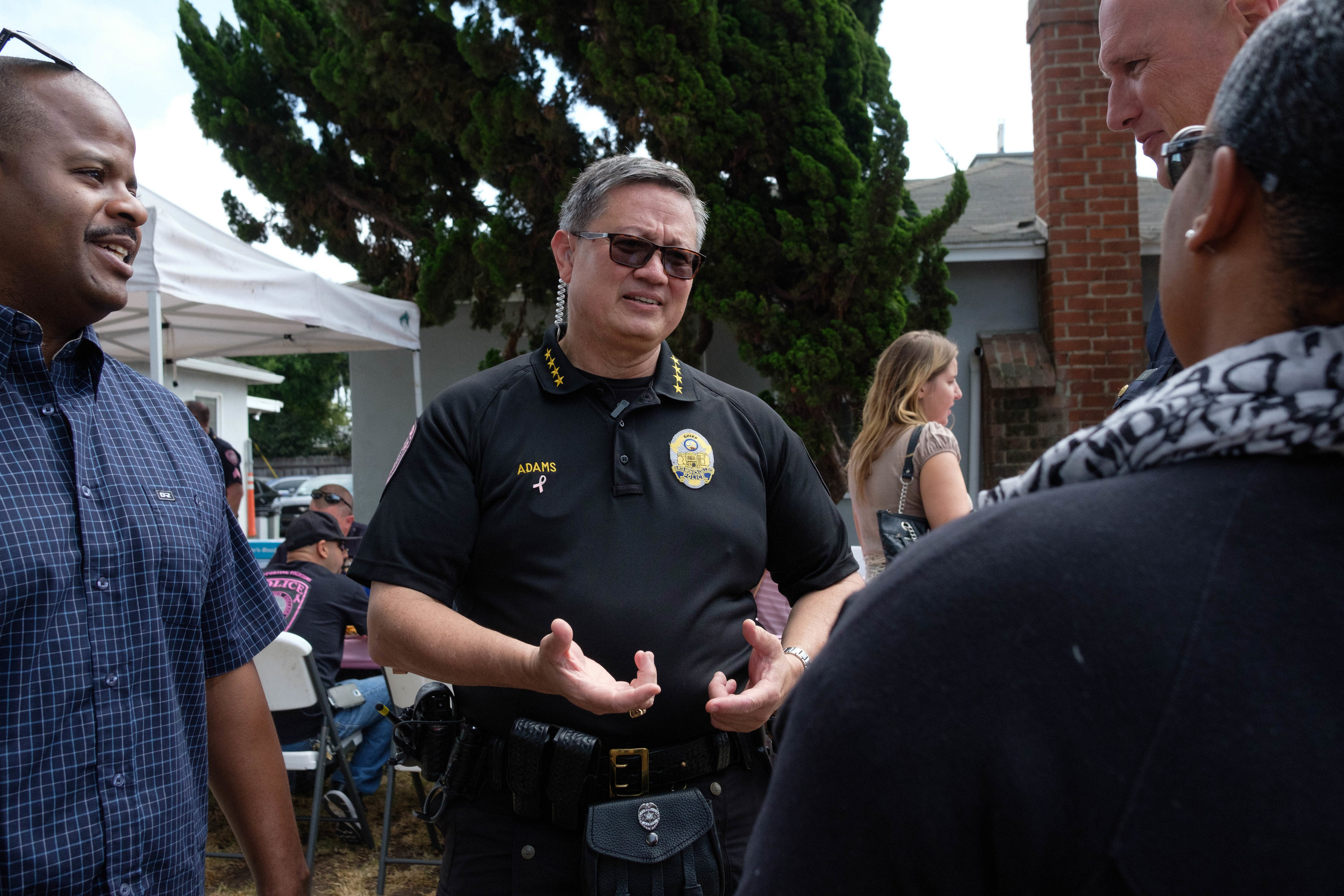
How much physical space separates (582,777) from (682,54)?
635 centimetres

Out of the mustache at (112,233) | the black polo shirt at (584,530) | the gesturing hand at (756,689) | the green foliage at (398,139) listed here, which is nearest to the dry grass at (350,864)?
the black polo shirt at (584,530)

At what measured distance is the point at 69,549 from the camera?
1.33 metres

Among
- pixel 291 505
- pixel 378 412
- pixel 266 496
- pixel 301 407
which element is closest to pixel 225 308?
pixel 378 412

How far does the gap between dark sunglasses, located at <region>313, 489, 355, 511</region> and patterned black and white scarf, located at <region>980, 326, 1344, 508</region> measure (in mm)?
5840

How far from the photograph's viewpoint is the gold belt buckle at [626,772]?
1.75 meters

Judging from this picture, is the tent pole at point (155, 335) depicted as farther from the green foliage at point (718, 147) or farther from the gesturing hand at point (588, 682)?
the gesturing hand at point (588, 682)

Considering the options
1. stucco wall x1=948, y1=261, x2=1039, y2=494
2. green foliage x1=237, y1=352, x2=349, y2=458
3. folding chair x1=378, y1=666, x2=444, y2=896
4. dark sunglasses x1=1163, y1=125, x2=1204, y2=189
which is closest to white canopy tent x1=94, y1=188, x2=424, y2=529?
folding chair x1=378, y1=666, x2=444, y2=896

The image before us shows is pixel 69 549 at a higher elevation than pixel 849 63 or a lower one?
lower

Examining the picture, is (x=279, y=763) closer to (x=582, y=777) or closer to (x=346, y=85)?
(x=582, y=777)

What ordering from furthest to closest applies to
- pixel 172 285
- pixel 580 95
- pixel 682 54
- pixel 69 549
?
1. pixel 580 95
2. pixel 682 54
3. pixel 172 285
4. pixel 69 549

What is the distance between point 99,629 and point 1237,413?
1474 millimetres

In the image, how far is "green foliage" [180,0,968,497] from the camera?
6.80 metres

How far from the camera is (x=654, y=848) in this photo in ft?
5.55

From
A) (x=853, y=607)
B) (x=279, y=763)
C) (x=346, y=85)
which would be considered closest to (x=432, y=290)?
(x=346, y=85)
